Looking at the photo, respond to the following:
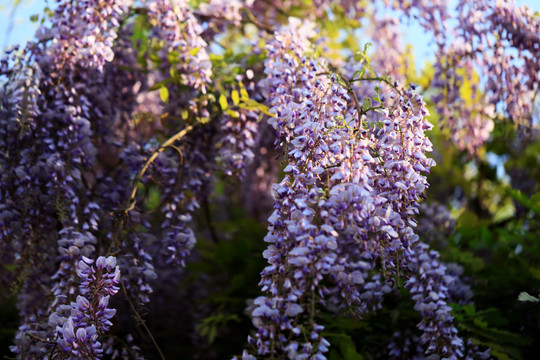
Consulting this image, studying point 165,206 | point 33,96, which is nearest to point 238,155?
point 165,206

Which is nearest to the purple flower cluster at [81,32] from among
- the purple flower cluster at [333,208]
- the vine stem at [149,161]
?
the vine stem at [149,161]

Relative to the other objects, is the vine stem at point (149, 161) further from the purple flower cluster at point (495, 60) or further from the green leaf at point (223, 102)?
the purple flower cluster at point (495, 60)

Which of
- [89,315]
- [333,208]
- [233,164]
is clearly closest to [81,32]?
[233,164]

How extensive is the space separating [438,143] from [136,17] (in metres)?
3.54

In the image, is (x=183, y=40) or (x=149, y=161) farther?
(x=183, y=40)

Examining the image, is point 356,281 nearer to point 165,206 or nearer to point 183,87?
point 165,206

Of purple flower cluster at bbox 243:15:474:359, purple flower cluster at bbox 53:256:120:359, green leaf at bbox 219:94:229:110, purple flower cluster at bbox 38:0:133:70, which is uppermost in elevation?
purple flower cluster at bbox 38:0:133:70

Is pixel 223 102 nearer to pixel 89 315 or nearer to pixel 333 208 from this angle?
pixel 333 208

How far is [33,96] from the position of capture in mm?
3010

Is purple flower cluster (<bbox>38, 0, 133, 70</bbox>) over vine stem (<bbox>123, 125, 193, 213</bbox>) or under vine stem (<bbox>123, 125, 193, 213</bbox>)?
over

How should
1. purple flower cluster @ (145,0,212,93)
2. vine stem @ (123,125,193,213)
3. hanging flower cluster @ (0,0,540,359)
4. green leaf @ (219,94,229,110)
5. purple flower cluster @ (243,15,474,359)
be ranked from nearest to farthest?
purple flower cluster @ (243,15,474,359)
hanging flower cluster @ (0,0,540,359)
vine stem @ (123,125,193,213)
green leaf @ (219,94,229,110)
purple flower cluster @ (145,0,212,93)

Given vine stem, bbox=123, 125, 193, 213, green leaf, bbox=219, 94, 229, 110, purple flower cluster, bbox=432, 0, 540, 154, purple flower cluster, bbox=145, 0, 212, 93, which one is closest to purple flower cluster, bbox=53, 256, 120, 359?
vine stem, bbox=123, 125, 193, 213

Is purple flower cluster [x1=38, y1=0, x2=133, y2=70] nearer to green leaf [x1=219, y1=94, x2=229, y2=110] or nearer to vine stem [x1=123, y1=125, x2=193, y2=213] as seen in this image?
vine stem [x1=123, y1=125, x2=193, y2=213]

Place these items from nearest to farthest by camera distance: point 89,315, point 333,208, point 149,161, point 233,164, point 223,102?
point 333,208 → point 89,315 → point 149,161 → point 223,102 → point 233,164
